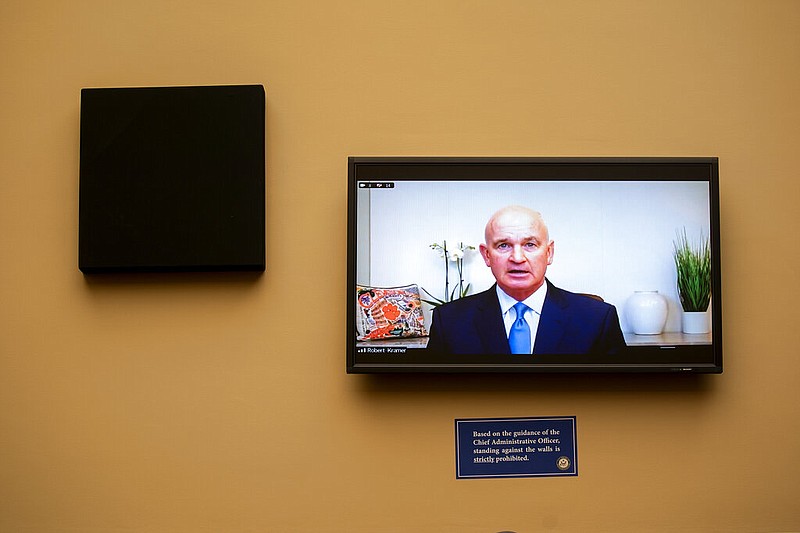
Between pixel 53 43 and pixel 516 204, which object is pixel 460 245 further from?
pixel 53 43

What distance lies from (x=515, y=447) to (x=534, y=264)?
2.07 feet

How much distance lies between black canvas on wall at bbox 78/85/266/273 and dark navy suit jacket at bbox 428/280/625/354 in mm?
667

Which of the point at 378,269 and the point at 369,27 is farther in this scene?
the point at 369,27

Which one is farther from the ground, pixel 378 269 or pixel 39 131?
pixel 39 131

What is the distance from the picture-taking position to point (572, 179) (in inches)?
87.4

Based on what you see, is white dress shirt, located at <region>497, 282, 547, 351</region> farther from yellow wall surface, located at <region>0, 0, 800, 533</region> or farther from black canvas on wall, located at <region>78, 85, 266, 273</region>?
black canvas on wall, located at <region>78, 85, 266, 273</region>

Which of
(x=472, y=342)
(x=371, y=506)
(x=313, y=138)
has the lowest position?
(x=371, y=506)

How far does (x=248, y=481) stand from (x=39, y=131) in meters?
1.43

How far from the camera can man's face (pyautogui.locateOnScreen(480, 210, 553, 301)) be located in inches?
86.5

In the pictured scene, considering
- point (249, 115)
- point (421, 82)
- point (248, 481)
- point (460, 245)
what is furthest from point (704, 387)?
point (249, 115)

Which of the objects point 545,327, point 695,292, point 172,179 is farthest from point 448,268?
point 172,179

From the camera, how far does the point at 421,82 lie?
2.33m

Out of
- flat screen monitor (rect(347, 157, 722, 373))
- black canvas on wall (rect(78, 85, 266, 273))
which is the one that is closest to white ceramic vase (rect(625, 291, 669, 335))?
flat screen monitor (rect(347, 157, 722, 373))

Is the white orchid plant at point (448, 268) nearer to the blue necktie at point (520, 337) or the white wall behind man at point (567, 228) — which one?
the white wall behind man at point (567, 228)
